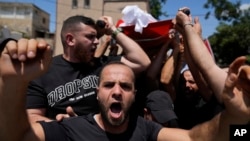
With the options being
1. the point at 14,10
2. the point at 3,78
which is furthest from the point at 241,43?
the point at 3,78

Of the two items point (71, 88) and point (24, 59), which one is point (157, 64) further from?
point (24, 59)

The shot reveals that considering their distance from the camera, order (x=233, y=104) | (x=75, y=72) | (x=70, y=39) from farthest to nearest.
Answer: (x=70, y=39) < (x=75, y=72) < (x=233, y=104)

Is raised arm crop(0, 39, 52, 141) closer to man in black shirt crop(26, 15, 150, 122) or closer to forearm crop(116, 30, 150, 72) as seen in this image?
man in black shirt crop(26, 15, 150, 122)

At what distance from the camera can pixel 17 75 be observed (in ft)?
6.60

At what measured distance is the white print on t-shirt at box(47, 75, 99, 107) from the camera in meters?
3.37

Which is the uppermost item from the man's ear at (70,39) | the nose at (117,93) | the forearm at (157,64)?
the man's ear at (70,39)

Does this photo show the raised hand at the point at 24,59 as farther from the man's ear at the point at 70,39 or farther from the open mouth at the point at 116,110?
the man's ear at the point at 70,39

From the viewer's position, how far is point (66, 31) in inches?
150

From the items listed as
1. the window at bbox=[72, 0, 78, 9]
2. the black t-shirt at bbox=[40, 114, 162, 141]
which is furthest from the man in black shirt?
the window at bbox=[72, 0, 78, 9]

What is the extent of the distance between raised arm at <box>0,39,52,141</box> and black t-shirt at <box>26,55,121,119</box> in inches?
45.2

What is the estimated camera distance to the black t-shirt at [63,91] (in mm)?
3367

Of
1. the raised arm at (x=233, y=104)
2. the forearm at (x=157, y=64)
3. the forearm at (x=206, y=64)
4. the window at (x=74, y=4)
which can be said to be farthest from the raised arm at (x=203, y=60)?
the window at (x=74, y=4)

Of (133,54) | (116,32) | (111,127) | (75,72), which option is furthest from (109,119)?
(116,32)

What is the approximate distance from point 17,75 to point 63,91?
1.38m
